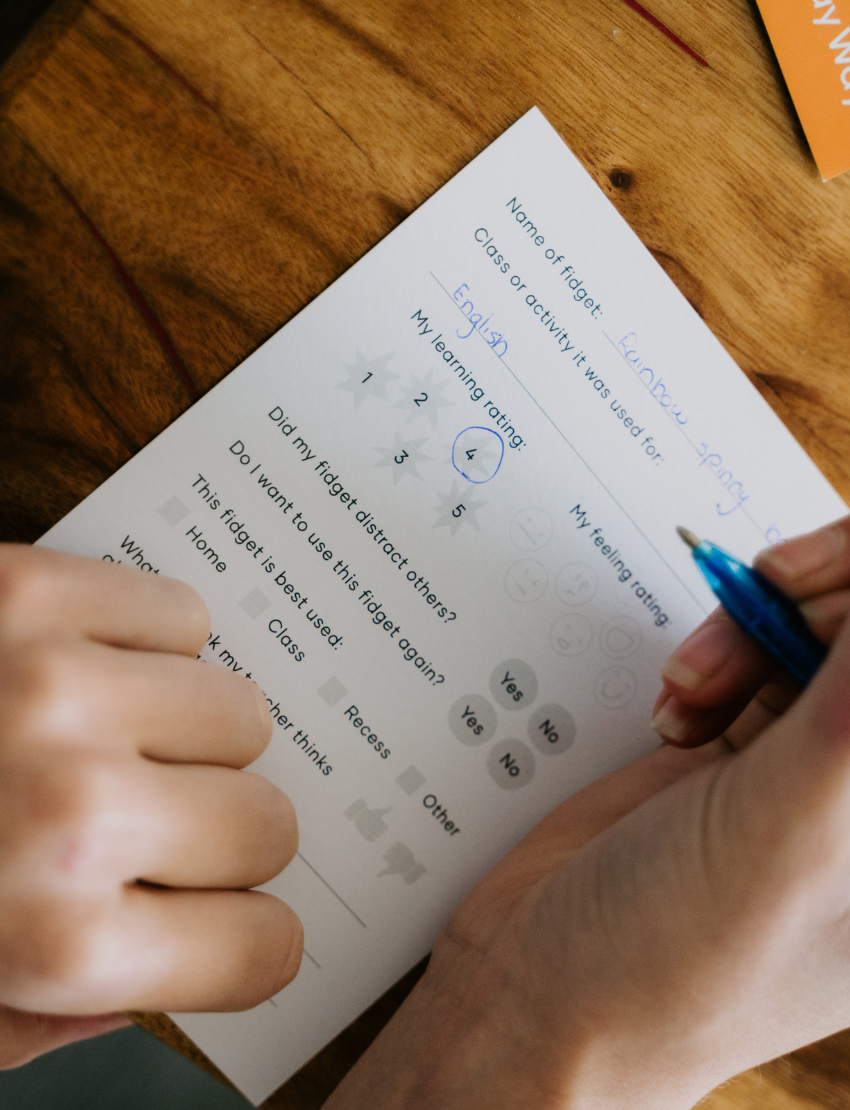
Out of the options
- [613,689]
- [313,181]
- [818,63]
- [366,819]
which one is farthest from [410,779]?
→ [818,63]

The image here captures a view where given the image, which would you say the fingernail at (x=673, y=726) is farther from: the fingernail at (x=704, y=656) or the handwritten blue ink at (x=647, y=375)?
the handwritten blue ink at (x=647, y=375)

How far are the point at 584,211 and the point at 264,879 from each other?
0.44m

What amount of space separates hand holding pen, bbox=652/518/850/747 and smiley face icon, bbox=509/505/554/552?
11cm

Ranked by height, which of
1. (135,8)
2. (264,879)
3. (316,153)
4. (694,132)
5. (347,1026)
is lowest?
(347,1026)

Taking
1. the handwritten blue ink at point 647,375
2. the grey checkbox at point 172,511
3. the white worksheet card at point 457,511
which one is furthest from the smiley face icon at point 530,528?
the grey checkbox at point 172,511

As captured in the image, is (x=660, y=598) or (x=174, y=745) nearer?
(x=174, y=745)

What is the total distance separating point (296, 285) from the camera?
0.47 metres

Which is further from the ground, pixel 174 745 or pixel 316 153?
pixel 316 153

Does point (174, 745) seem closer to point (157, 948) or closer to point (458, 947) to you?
point (157, 948)

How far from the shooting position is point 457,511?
0.47 metres

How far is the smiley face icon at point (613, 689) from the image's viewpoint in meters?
0.48

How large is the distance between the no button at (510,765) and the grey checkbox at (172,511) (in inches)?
9.7

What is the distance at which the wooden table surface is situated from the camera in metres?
0.46

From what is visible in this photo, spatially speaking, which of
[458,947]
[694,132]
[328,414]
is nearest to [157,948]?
[458,947]
